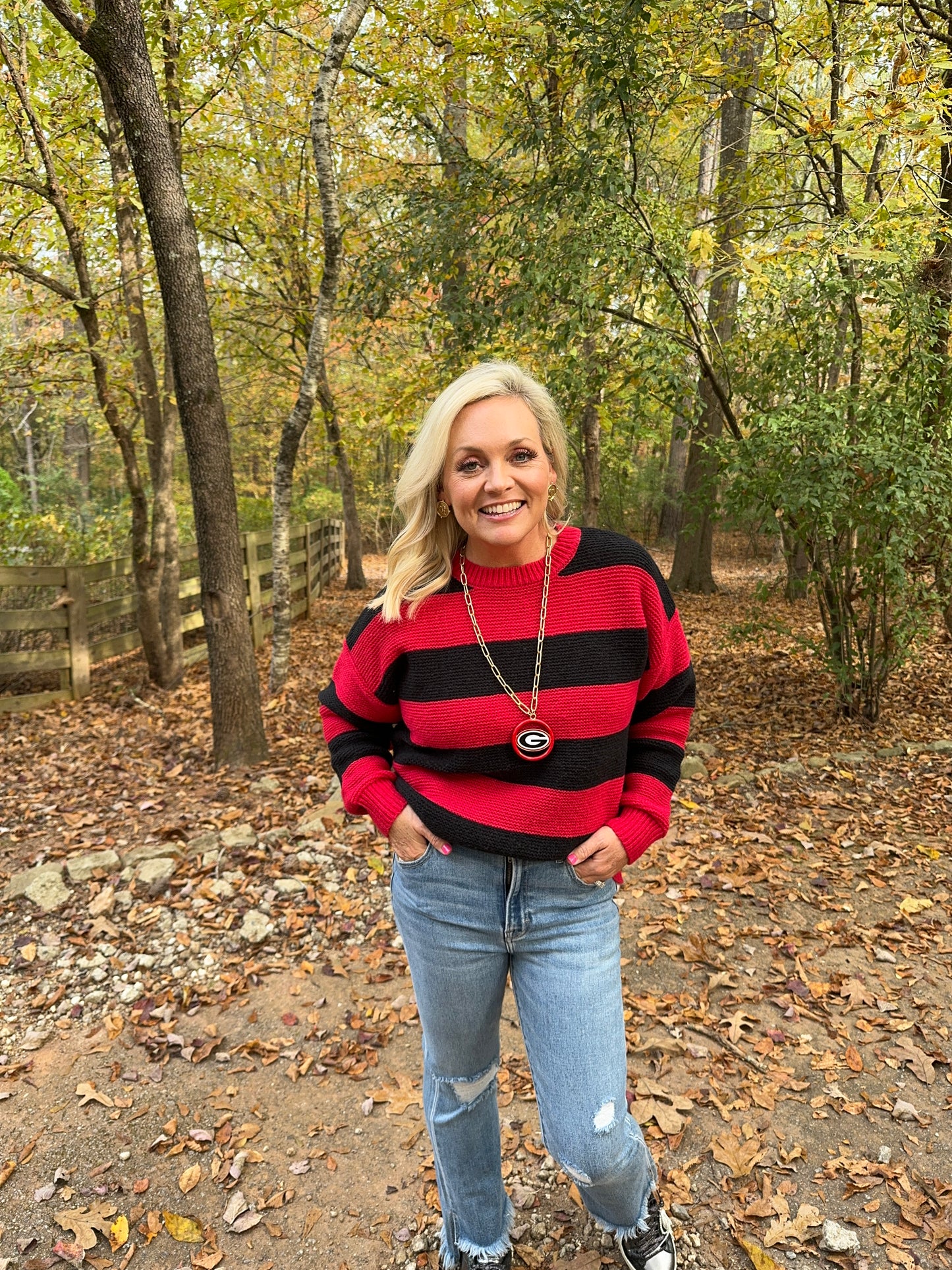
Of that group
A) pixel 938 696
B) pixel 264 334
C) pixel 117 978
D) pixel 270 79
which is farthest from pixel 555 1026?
pixel 270 79

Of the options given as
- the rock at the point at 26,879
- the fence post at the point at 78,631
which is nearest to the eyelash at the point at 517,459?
the rock at the point at 26,879

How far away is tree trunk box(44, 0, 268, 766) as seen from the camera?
4.30 meters

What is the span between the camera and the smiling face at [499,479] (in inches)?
68.9

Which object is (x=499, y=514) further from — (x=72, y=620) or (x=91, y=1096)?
(x=72, y=620)

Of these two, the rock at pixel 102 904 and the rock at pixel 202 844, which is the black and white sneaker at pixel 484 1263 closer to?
the rock at pixel 102 904

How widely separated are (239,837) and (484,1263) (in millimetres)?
2862

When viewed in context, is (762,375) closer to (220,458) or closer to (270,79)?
(220,458)

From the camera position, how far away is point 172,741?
6.15 meters

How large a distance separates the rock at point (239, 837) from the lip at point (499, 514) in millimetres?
3346

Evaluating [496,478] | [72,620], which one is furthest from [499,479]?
[72,620]

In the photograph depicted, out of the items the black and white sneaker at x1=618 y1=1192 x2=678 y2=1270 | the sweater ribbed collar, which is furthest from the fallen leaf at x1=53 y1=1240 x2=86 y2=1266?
the sweater ribbed collar

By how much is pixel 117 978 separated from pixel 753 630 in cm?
462

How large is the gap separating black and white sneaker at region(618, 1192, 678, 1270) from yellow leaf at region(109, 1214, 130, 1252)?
59.4 inches

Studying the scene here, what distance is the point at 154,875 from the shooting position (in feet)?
13.6
